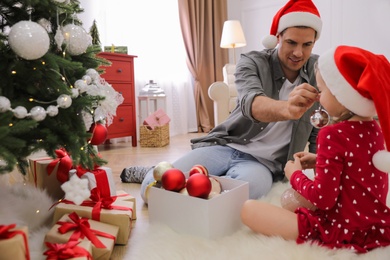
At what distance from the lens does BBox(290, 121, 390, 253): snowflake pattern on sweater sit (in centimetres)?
92

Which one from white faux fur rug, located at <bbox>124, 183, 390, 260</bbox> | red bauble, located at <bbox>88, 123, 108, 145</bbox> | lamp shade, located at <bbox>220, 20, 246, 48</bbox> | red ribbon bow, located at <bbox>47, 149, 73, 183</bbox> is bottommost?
white faux fur rug, located at <bbox>124, 183, 390, 260</bbox>

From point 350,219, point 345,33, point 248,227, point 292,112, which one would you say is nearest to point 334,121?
point 292,112

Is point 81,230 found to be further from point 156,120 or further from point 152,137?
point 156,120

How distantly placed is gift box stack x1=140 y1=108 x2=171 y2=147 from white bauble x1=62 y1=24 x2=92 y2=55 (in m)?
2.26

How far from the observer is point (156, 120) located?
3.50m

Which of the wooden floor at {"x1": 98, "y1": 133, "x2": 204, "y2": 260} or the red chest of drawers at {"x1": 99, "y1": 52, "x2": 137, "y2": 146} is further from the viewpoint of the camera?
the red chest of drawers at {"x1": 99, "y1": 52, "x2": 137, "y2": 146}

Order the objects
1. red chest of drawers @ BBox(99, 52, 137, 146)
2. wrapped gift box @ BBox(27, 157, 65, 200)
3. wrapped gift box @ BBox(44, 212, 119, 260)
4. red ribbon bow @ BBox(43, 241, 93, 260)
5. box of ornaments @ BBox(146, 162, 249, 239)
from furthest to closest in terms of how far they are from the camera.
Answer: red chest of drawers @ BBox(99, 52, 137, 146), wrapped gift box @ BBox(27, 157, 65, 200), box of ornaments @ BBox(146, 162, 249, 239), wrapped gift box @ BBox(44, 212, 119, 260), red ribbon bow @ BBox(43, 241, 93, 260)

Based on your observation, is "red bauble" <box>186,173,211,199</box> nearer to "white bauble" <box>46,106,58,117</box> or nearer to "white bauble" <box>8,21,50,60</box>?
"white bauble" <box>46,106,58,117</box>

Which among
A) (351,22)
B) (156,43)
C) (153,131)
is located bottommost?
(153,131)

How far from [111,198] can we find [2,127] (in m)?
0.50

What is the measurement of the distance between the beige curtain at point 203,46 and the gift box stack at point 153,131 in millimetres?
1120

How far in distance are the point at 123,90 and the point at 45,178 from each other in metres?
2.00

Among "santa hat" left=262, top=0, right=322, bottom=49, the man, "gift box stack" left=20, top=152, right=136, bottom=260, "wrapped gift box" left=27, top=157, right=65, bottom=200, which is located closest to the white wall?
the man

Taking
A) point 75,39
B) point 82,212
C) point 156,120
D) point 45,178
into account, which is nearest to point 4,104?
point 75,39
